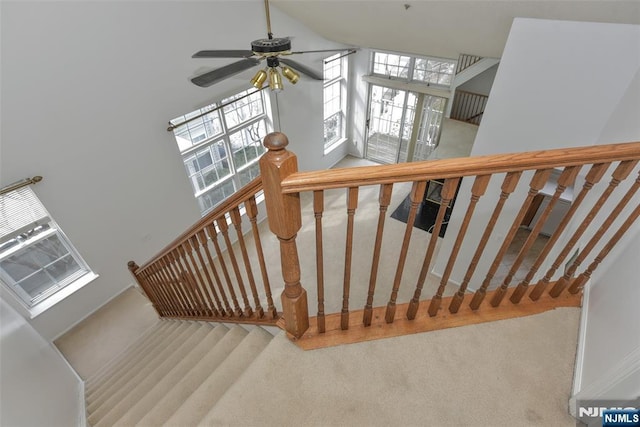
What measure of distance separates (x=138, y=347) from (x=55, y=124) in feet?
7.24

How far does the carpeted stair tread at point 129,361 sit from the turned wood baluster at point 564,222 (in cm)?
281

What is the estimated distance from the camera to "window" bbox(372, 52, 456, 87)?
584 cm

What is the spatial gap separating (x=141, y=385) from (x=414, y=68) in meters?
6.27

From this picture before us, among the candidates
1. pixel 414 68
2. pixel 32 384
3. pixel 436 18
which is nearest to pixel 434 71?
pixel 414 68

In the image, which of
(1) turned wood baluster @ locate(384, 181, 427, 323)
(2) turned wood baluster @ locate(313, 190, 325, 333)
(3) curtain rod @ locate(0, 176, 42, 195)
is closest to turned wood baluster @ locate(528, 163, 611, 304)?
(1) turned wood baluster @ locate(384, 181, 427, 323)

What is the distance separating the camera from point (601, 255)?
4.69 feet

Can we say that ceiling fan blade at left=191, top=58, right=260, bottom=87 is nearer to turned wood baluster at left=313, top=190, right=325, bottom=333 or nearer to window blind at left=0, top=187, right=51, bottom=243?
turned wood baluster at left=313, top=190, right=325, bottom=333

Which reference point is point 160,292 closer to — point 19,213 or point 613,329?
point 19,213

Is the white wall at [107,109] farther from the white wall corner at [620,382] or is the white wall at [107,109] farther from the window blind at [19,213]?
the white wall corner at [620,382]

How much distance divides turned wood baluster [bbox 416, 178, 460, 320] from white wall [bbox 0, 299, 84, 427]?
183 centimetres

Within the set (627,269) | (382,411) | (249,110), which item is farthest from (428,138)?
(382,411)

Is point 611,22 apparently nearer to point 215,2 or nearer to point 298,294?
point 298,294

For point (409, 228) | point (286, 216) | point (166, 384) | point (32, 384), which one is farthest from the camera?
point (166, 384)

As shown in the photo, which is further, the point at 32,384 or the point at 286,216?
the point at 32,384
